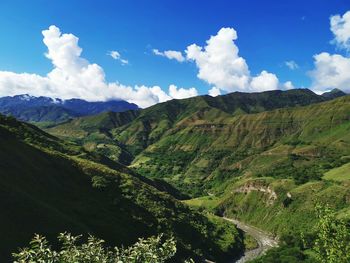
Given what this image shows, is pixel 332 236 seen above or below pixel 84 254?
above

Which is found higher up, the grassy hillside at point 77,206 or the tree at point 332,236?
the tree at point 332,236

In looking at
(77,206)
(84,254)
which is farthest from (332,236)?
(77,206)

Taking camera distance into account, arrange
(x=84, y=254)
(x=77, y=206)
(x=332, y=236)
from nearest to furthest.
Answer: (x=84, y=254)
(x=332, y=236)
(x=77, y=206)

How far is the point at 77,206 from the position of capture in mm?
143625

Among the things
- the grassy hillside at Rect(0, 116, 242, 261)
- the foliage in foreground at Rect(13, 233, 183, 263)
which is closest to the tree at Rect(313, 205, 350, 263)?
the foliage in foreground at Rect(13, 233, 183, 263)

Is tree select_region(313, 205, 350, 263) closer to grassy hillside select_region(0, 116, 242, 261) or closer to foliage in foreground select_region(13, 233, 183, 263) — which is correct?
foliage in foreground select_region(13, 233, 183, 263)

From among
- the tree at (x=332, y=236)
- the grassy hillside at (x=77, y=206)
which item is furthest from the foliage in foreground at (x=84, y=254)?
the grassy hillside at (x=77, y=206)

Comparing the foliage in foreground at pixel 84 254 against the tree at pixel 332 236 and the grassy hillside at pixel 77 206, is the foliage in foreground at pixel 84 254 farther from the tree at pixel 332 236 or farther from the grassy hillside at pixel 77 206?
the grassy hillside at pixel 77 206

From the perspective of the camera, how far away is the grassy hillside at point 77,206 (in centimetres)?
11075

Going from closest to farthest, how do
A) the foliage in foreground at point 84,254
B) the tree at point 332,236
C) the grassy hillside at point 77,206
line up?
1. the foliage in foreground at point 84,254
2. the tree at point 332,236
3. the grassy hillside at point 77,206

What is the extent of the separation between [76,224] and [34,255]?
102 m

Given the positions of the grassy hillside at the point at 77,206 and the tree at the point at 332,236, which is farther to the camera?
the grassy hillside at the point at 77,206

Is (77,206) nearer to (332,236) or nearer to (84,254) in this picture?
(332,236)

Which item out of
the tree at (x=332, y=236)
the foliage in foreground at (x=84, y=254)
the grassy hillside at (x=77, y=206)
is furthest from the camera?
the grassy hillside at (x=77, y=206)
